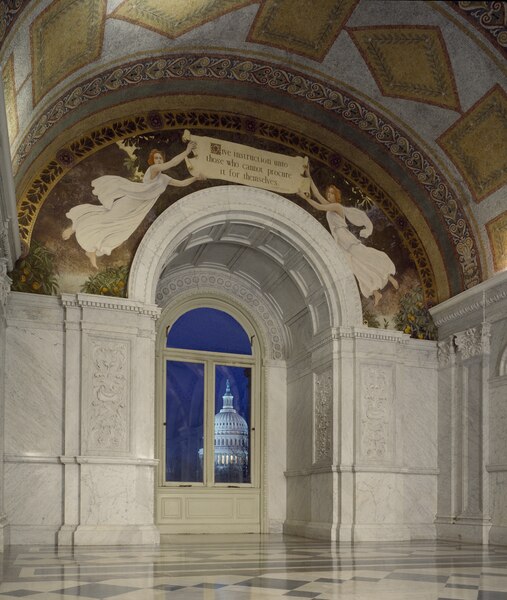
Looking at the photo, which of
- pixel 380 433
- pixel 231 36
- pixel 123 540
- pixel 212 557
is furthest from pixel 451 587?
pixel 231 36

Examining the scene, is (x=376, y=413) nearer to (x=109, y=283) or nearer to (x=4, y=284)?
(x=109, y=283)

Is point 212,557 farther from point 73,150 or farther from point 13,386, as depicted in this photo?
point 73,150

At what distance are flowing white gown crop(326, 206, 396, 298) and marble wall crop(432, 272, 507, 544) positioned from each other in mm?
1203

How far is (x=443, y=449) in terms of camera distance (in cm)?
1438

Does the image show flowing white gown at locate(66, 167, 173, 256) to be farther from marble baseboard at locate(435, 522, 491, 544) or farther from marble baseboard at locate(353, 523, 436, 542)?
marble baseboard at locate(435, 522, 491, 544)

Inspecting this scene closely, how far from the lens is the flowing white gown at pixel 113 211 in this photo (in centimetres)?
1265

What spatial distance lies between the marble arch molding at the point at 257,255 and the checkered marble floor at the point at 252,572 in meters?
4.34

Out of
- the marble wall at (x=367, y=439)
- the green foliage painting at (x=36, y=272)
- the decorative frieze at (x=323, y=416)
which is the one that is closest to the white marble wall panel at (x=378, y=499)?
the marble wall at (x=367, y=439)

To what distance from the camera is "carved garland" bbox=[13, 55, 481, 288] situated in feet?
40.0

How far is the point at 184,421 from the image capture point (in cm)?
1541

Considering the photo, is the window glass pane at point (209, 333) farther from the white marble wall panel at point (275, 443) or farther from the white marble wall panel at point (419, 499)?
the white marble wall panel at point (419, 499)

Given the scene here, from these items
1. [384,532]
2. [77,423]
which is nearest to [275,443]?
[384,532]

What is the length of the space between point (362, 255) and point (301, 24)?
422 centimetres

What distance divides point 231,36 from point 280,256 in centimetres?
416
